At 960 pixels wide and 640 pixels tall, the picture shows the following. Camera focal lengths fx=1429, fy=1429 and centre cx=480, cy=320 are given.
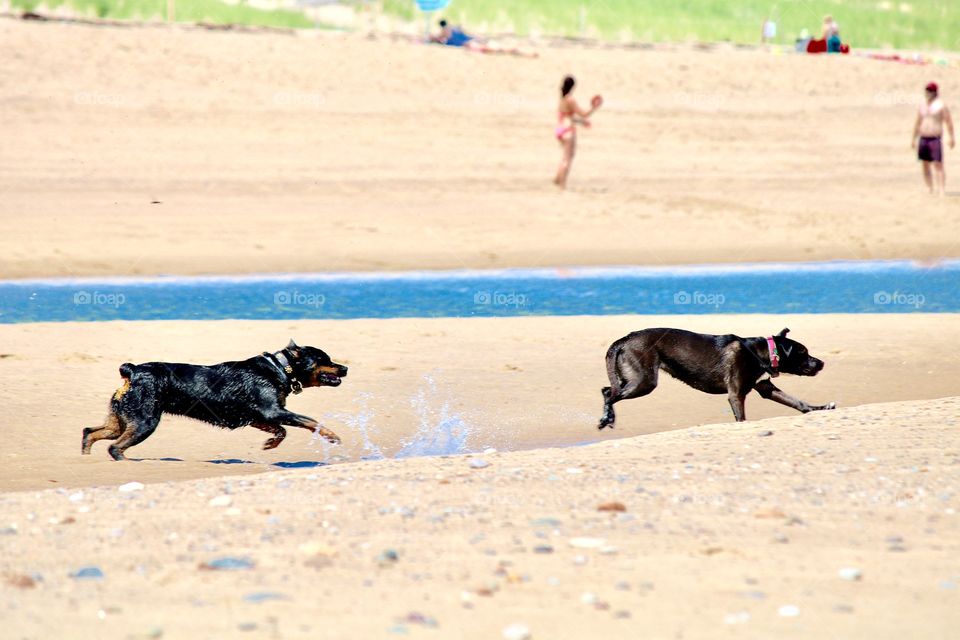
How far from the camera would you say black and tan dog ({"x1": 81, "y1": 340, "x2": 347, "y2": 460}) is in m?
8.88

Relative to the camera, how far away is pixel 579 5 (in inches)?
1734

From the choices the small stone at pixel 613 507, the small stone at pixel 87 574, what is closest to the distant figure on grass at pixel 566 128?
the small stone at pixel 613 507

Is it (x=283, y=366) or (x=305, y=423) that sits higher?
(x=283, y=366)

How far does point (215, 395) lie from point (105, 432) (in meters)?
0.72

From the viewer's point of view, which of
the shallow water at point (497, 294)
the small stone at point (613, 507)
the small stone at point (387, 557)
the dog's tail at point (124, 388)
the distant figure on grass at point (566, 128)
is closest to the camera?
the small stone at point (387, 557)

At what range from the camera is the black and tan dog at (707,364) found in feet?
32.6

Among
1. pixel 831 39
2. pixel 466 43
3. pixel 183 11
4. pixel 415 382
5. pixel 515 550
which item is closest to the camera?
pixel 515 550

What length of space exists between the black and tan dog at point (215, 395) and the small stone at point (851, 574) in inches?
166

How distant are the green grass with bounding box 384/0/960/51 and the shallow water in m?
16.9

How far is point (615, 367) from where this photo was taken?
10.1 metres

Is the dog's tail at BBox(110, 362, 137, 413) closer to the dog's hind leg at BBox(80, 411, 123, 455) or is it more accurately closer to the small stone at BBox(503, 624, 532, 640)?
the dog's hind leg at BBox(80, 411, 123, 455)

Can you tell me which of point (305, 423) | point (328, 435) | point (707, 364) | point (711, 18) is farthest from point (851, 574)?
point (711, 18)

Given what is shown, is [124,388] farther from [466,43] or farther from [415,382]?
[466,43]

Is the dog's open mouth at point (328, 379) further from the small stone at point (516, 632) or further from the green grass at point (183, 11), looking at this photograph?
the green grass at point (183, 11)
